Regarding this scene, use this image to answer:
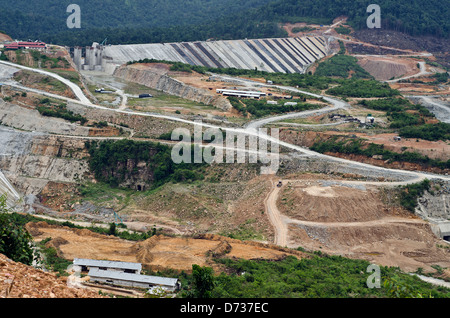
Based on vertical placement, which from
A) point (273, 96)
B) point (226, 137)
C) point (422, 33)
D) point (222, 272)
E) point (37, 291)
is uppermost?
point (422, 33)

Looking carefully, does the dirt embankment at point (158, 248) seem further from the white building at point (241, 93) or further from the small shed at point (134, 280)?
the white building at point (241, 93)

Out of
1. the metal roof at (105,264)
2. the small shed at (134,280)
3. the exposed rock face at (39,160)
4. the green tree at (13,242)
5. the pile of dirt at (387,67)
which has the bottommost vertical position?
the small shed at (134,280)

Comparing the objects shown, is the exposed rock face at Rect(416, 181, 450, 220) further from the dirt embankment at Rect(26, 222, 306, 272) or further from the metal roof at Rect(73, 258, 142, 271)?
the metal roof at Rect(73, 258, 142, 271)

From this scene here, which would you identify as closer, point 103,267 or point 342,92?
point 103,267

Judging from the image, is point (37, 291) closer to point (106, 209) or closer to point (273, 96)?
point (106, 209)

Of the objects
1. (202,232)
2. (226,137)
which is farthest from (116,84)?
(202,232)

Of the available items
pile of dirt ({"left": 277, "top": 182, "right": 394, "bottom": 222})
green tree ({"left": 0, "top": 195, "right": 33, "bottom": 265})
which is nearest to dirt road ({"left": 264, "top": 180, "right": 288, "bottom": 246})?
pile of dirt ({"left": 277, "top": 182, "right": 394, "bottom": 222})

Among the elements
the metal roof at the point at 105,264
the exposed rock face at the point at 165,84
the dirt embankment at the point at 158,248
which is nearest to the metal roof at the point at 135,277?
the metal roof at the point at 105,264
